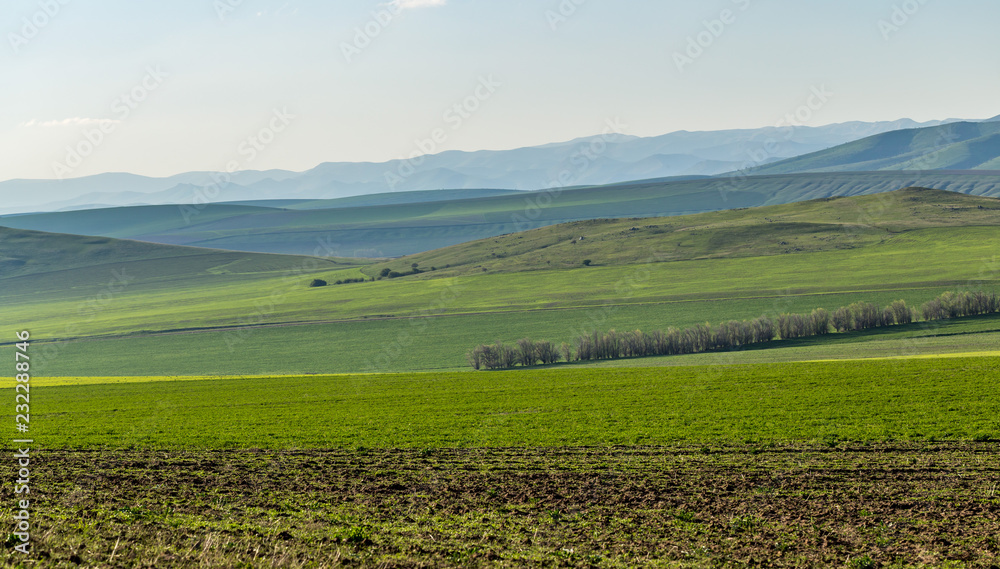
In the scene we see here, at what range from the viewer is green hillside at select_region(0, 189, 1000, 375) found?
298 feet

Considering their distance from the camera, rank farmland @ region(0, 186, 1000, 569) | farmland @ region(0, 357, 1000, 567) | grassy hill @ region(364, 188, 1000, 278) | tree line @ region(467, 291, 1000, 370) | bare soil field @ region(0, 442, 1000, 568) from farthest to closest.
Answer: grassy hill @ region(364, 188, 1000, 278)
tree line @ region(467, 291, 1000, 370)
farmland @ region(0, 186, 1000, 569)
farmland @ region(0, 357, 1000, 567)
bare soil field @ region(0, 442, 1000, 568)

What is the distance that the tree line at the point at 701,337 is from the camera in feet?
228

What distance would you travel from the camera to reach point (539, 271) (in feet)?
470

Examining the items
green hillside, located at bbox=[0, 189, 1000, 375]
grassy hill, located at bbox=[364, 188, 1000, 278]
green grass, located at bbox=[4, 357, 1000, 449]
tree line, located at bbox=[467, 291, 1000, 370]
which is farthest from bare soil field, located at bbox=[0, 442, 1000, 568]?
grassy hill, located at bbox=[364, 188, 1000, 278]

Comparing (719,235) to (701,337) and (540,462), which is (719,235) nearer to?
(701,337)

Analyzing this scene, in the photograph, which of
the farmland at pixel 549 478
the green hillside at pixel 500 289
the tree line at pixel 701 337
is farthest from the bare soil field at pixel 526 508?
the tree line at pixel 701 337

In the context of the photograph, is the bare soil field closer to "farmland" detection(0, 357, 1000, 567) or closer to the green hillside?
"farmland" detection(0, 357, 1000, 567)

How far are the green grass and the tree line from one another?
20.2m

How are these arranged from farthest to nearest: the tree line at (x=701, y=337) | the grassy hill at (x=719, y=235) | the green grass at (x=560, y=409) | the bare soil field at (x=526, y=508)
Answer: the grassy hill at (x=719, y=235), the tree line at (x=701, y=337), the green grass at (x=560, y=409), the bare soil field at (x=526, y=508)

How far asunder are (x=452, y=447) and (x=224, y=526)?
10922mm

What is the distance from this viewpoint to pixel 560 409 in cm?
3291

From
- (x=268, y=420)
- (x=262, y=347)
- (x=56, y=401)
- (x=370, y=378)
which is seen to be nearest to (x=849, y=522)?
(x=268, y=420)

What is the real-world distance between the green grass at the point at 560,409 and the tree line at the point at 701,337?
66.4ft

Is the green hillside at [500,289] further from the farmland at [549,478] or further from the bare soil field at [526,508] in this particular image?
the bare soil field at [526,508]
